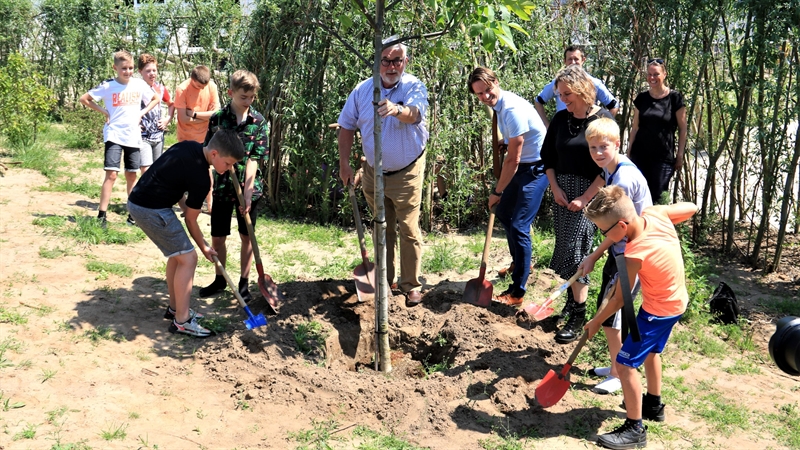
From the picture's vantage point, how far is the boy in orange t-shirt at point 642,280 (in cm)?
378

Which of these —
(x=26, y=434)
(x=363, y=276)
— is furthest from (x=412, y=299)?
(x=26, y=434)

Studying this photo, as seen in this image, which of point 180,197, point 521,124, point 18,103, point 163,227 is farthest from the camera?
point 18,103

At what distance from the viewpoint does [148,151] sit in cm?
751

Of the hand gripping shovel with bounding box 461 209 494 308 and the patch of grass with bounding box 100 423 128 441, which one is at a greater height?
the hand gripping shovel with bounding box 461 209 494 308

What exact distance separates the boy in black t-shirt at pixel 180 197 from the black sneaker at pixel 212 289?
64cm

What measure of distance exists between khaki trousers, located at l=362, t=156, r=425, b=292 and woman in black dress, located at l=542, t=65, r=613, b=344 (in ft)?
3.11

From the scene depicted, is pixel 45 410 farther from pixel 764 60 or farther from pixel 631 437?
pixel 764 60

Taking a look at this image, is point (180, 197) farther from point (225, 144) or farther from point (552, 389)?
point (552, 389)

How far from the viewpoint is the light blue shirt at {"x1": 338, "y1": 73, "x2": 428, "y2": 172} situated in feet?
16.8

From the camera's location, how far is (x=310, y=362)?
4863 mm

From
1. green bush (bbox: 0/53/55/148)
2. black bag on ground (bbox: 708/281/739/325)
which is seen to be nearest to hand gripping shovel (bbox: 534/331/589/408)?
black bag on ground (bbox: 708/281/739/325)

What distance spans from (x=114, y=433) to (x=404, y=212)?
8.22ft

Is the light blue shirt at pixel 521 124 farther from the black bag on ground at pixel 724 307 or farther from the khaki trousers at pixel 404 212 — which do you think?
the black bag on ground at pixel 724 307

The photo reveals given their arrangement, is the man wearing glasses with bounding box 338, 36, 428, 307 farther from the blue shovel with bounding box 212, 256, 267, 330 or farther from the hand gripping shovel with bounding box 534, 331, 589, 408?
the hand gripping shovel with bounding box 534, 331, 589, 408
